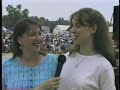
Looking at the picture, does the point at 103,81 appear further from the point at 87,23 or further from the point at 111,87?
the point at 87,23

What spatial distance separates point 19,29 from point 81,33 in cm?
52

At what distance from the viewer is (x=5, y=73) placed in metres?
1.80

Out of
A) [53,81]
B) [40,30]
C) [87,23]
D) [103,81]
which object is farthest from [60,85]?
[40,30]

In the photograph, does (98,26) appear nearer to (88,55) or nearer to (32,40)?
(88,55)

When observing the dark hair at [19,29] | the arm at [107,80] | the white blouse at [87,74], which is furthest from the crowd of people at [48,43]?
the arm at [107,80]

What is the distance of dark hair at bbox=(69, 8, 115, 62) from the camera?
60.0 inches

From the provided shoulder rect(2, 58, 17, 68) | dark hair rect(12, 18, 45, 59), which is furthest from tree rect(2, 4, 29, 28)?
shoulder rect(2, 58, 17, 68)

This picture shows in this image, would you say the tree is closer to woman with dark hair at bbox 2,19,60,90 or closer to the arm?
woman with dark hair at bbox 2,19,60,90

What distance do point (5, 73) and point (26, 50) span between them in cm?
18

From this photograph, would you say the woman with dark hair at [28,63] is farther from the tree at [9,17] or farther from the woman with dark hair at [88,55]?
the woman with dark hair at [88,55]

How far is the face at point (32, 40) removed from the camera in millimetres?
1803

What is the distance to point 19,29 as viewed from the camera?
1.88 meters

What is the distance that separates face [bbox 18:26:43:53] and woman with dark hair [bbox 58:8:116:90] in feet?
0.92

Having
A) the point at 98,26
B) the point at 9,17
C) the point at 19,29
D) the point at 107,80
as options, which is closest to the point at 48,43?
the point at 9,17
